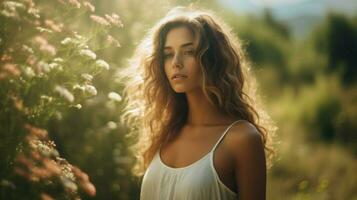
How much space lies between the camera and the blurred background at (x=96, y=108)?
9.11 feet

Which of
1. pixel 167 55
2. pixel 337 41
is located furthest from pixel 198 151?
pixel 337 41

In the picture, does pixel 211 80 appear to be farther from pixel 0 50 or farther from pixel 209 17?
pixel 0 50

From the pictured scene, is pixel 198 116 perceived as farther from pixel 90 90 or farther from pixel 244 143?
pixel 90 90

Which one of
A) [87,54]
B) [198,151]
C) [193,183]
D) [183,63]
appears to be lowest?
[193,183]

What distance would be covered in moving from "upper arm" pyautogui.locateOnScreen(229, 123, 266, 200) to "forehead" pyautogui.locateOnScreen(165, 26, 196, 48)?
0.56 meters

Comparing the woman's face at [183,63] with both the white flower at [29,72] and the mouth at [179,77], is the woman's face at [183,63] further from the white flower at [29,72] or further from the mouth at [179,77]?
the white flower at [29,72]

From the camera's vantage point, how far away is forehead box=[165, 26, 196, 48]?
3.08m

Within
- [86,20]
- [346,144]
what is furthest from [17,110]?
[346,144]

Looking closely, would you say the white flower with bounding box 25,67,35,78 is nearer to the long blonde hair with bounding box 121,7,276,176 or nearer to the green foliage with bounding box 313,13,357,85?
the long blonde hair with bounding box 121,7,276,176

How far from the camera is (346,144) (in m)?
9.16

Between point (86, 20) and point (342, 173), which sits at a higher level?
point (86, 20)

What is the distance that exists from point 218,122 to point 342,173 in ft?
16.8

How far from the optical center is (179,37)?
3105mm

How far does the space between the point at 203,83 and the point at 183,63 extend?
14 centimetres
